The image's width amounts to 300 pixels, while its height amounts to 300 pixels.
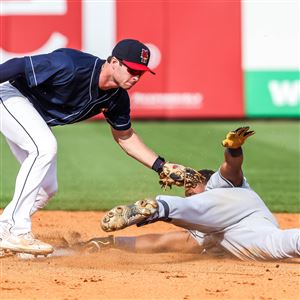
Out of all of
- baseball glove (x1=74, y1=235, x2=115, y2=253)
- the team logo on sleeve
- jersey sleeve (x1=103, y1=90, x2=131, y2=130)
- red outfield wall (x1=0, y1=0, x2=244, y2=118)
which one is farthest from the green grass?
the team logo on sleeve

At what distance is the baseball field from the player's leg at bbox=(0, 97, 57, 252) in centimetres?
30

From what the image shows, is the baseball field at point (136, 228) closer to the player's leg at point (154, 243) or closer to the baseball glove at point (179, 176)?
Result: the player's leg at point (154, 243)

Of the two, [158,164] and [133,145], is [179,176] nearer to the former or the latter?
[158,164]

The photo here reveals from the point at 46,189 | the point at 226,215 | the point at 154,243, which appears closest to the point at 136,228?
the point at 154,243

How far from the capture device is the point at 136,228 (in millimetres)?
8305

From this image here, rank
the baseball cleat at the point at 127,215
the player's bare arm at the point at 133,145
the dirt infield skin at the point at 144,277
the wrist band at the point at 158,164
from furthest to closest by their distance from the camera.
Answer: the player's bare arm at the point at 133,145 → the wrist band at the point at 158,164 → the baseball cleat at the point at 127,215 → the dirt infield skin at the point at 144,277

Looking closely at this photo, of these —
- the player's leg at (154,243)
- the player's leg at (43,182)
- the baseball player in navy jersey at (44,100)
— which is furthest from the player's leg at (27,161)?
the player's leg at (154,243)

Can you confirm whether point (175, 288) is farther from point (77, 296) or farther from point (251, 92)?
point (251, 92)

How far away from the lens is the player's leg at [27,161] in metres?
6.07

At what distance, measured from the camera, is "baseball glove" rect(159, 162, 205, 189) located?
630cm

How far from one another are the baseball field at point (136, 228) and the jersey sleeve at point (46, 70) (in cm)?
127

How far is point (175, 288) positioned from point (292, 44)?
13117 mm

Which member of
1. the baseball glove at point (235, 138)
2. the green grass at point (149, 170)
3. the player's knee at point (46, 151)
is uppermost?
the baseball glove at point (235, 138)

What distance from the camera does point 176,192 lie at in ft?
34.9
